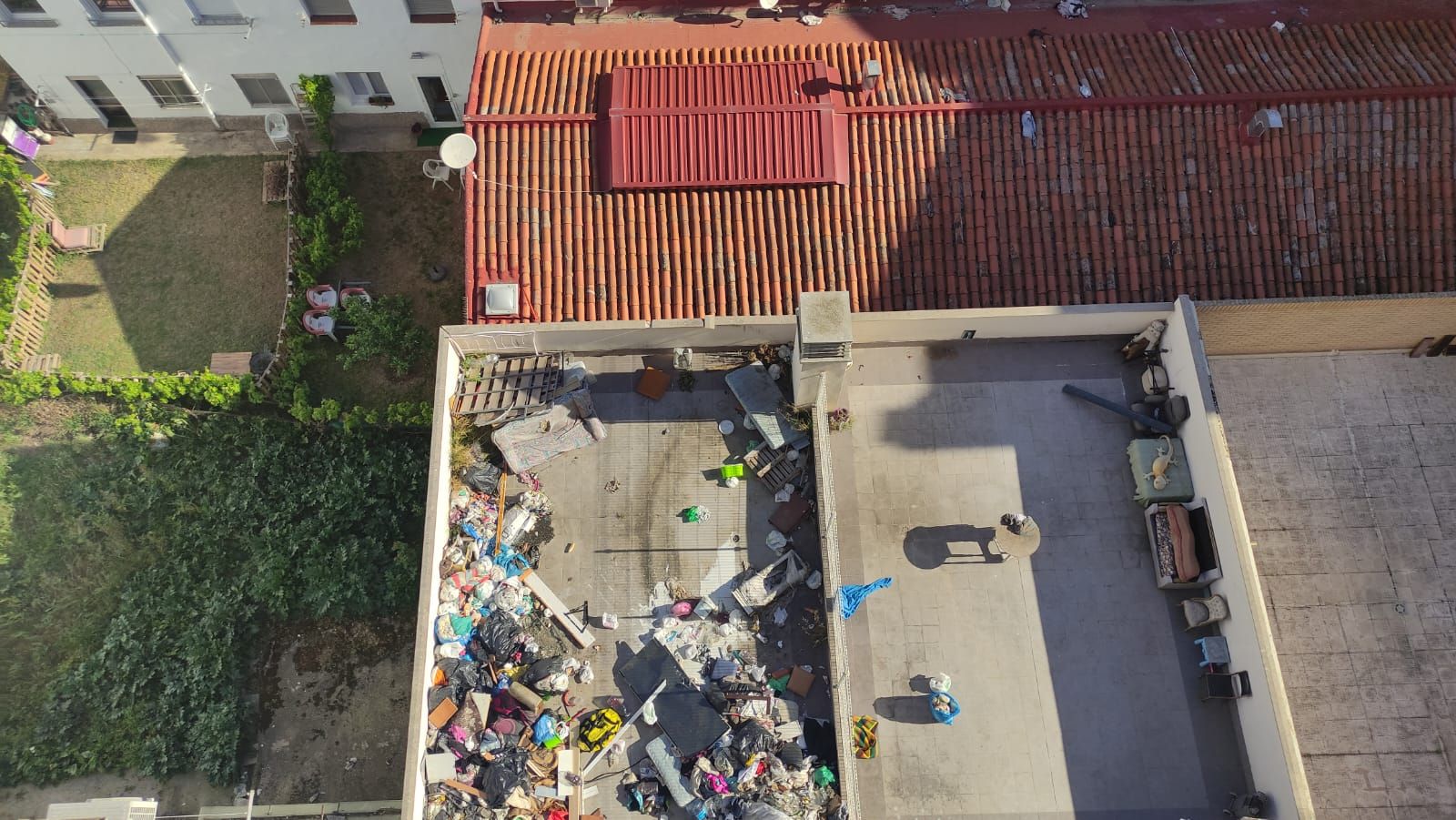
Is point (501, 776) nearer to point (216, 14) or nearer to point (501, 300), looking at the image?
point (501, 300)

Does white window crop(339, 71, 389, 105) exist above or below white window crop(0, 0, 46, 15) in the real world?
below

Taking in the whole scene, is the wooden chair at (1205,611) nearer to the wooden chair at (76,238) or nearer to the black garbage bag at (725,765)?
the black garbage bag at (725,765)

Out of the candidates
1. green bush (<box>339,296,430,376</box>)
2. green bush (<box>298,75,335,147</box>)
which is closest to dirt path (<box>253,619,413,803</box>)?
green bush (<box>339,296,430,376</box>)

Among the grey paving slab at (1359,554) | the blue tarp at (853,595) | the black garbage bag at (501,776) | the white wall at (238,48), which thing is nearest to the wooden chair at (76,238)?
the white wall at (238,48)

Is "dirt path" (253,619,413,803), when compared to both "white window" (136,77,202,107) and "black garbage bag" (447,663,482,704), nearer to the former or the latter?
"black garbage bag" (447,663,482,704)

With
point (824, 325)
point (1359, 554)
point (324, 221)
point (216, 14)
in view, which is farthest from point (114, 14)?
point (1359, 554)

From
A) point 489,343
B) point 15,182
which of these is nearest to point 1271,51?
point 489,343
